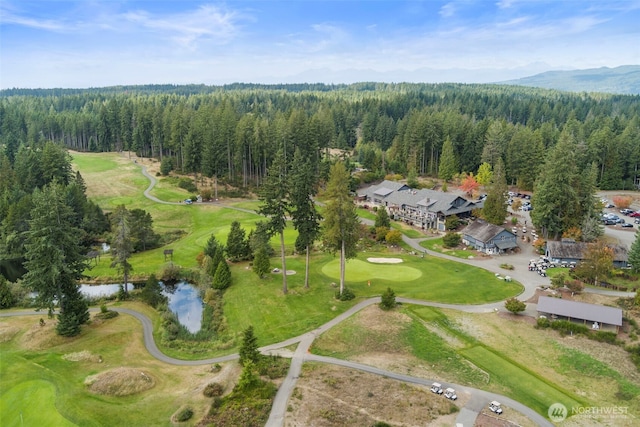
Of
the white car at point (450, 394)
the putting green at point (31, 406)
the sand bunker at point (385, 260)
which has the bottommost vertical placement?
the sand bunker at point (385, 260)

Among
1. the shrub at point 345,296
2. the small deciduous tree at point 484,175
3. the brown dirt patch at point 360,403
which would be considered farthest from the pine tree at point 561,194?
the brown dirt patch at point 360,403

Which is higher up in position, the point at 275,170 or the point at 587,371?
the point at 275,170

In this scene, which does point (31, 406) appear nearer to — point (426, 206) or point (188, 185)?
point (426, 206)

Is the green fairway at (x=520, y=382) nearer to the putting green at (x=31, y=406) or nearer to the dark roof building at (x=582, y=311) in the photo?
the dark roof building at (x=582, y=311)

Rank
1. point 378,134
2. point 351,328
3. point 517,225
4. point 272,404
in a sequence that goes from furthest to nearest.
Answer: point 378,134 < point 517,225 < point 351,328 < point 272,404

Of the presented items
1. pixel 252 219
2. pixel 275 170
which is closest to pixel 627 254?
pixel 275 170

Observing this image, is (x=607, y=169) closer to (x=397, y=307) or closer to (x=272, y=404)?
(x=397, y=307)
